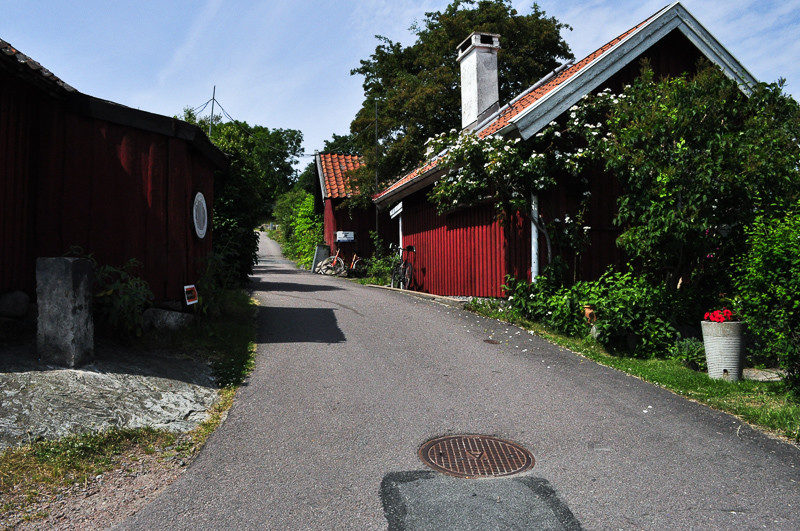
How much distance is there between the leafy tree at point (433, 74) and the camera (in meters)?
20.4

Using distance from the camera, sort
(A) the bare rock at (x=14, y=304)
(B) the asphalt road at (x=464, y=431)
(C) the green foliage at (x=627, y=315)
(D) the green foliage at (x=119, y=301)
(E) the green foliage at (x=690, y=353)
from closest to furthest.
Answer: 1. (B) the asphalt road at (x=464, y=431)
2. (A) the bare rock at (x=14, y=304)
3. (D) the green foliage at (x=119, y=301)
4. (E) the green foliage at (x=690, y=353)
5. (C) the green foliage at (x=627, y=315)

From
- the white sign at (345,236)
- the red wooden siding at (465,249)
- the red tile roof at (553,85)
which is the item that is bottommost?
the red wooden siding at (465,249)

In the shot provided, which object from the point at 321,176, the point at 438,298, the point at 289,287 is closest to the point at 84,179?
the point at 438,298

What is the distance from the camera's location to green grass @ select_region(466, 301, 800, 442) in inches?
191

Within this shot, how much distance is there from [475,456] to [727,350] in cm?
409

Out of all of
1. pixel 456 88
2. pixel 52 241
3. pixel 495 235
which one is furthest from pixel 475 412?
pixel 456 88

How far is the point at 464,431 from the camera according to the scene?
15.3 ft

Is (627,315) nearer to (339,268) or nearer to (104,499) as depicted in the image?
(104,499)

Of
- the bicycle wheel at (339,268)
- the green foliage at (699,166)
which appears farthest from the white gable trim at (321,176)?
the green foliage at (699,166)

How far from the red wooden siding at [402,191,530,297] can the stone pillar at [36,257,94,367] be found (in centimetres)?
711

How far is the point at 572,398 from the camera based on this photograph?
566 centimetres

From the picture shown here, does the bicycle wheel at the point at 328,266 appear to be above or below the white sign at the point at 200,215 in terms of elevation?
below

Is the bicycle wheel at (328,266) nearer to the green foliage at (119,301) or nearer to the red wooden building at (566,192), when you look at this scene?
the red wooden building at (566,192)

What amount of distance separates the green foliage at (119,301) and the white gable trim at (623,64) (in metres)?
6.31
